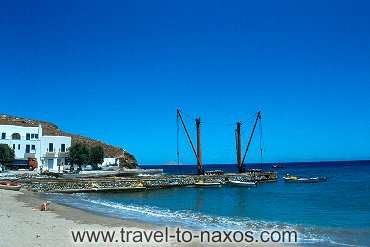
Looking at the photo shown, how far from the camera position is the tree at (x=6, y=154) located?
95.4 m

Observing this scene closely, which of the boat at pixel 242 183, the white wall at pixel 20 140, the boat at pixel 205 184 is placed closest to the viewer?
the boat at pixel 205 184

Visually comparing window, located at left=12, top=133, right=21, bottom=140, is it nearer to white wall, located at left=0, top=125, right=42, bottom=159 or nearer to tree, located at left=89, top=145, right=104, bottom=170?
white wall, located at left=0, top=125, right=42, bottom=159

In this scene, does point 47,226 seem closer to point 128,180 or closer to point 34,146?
point 128,180

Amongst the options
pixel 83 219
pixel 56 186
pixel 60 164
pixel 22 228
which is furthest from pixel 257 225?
pixel 60 164

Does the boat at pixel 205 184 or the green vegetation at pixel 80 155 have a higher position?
the green vegetation at pixel 80 155

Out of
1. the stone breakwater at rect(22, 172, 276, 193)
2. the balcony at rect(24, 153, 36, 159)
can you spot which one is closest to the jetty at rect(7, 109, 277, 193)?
the stone breakwater at rect(22, 172, 276, 193)

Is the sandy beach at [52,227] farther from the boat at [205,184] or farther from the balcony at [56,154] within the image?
the balcony at [56,154]

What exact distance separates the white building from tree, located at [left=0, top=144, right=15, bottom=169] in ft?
19.5

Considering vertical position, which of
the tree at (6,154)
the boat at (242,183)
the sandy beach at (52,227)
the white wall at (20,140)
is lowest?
the sandy beach at (52,227)

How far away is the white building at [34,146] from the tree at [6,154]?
5938 mm

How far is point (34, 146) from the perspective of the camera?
106688 millimetres

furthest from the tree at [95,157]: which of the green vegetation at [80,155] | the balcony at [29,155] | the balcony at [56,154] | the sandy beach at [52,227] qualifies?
the sandy beach at [52,227]

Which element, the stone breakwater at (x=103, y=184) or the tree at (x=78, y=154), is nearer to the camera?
the stone breakwater at (x=103, y=184)

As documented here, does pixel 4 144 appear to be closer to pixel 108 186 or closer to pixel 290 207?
pixel 108 186
